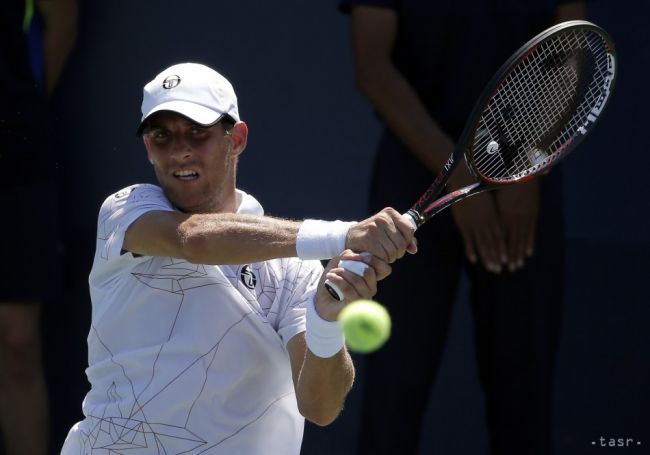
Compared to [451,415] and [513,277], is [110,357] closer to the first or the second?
[513,277]

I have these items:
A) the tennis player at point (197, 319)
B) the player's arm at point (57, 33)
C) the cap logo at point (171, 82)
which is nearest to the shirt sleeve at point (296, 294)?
the tennis player at point (197, 319)

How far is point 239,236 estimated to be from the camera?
295cm

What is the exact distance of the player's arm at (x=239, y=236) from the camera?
9.16 ft

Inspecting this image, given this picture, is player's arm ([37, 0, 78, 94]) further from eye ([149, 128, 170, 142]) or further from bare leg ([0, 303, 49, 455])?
eye ([149, 128, 170, 142])

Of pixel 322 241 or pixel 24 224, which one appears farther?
pixel 24 224

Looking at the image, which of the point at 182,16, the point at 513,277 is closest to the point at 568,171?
the point at 513,277

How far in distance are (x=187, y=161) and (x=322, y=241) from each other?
52cm

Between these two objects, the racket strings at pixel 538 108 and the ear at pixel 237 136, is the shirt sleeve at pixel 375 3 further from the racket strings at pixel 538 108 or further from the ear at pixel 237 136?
the ear at pixel 237 136

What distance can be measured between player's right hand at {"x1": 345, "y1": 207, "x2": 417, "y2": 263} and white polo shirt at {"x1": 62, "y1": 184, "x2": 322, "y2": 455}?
460 millimetres

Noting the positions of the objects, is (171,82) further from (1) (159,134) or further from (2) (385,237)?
(2) (385,237)

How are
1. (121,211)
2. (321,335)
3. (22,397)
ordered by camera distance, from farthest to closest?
(22,397)
(121,211)
(321,335)

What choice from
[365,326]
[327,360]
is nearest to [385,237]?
[365,326]

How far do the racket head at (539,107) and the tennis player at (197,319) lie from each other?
0.60 meters

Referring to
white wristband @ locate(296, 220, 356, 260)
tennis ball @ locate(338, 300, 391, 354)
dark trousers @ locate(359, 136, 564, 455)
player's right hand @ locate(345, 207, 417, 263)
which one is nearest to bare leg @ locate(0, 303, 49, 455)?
dark trousers @ locate(359, 136, 564, 455)
